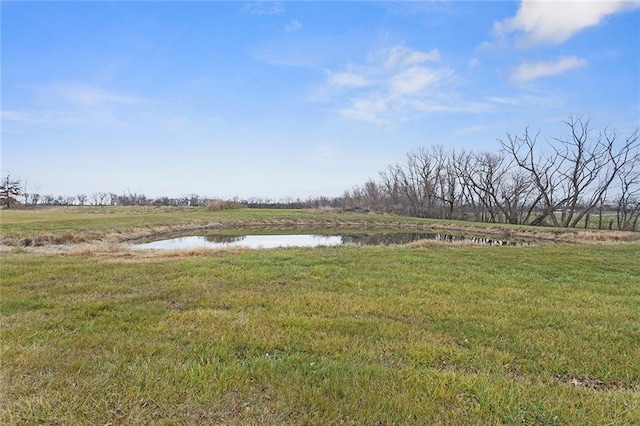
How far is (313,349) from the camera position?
12.8ft

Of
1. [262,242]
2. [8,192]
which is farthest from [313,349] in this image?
[8,192]

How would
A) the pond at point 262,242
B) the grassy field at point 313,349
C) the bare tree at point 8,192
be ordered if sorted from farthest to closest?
the bare tree at point 8,192 → the pond at point 262,242 → the grassy field at point 313,349

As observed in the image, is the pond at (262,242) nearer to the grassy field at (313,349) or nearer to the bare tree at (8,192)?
the grassy field at (313,349)

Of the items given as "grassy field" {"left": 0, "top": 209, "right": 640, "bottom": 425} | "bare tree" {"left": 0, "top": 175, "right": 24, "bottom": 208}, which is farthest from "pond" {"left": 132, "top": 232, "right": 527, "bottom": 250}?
"bare tree" {"left": 0, "top": 175, "right": 24, "bottom": 208}

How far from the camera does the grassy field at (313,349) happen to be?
2771 millimetres

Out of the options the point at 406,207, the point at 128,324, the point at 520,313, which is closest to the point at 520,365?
the point at 520,313

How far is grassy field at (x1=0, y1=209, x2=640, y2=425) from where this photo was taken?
2.77 m

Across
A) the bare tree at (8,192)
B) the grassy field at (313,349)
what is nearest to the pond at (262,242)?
the grassy field at (313,349)

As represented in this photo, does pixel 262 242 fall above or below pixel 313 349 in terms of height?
below

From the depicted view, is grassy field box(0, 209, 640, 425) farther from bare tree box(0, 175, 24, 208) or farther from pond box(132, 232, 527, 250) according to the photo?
bare tree box(0, 175, 24, 208)

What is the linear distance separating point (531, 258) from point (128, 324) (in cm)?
1158

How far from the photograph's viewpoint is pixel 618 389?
3.29 meters

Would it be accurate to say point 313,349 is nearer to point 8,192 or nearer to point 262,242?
point 262,242

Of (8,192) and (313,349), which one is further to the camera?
(8,192)
